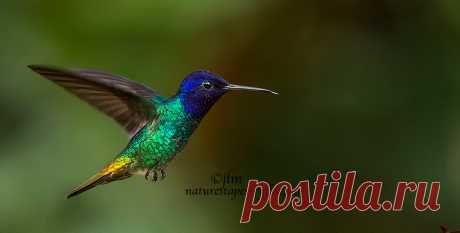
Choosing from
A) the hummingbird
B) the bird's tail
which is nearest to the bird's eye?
the hummingbird

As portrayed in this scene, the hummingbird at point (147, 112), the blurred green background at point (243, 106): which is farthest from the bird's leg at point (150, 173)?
the blurred green background at point (243, 106)

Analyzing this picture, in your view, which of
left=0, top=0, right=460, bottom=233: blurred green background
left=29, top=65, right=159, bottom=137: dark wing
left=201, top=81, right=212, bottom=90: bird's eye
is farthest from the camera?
left=0, top=0, right=460, bottom=233: blurred green background

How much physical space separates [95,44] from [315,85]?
104 centimetres

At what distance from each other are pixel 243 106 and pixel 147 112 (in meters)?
1.39

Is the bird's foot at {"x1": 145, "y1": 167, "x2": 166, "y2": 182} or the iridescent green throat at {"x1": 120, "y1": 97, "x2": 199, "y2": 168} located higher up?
the iridescent green throat at {"x1": 120, "y1": 97, "x2": 199, "y2": 168}

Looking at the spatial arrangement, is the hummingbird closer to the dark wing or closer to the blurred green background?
the dark wing

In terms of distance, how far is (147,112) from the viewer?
58.7 inches

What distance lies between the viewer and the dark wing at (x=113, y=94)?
130 cm

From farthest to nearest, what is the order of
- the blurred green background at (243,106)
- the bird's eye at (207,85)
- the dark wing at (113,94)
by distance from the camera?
the blurred green background at (243,106)
the bird's eye at (207,85)
the dark wing at (113,94)

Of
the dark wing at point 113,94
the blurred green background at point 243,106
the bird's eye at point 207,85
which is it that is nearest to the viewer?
the dark wing at point 113,94

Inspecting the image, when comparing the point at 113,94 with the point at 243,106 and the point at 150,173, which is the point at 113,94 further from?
the point at 243,106

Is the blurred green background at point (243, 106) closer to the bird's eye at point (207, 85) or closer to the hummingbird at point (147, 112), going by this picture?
the hummingbird at point (147, 112)

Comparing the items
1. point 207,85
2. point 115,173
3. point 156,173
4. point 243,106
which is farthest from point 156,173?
point 243,106

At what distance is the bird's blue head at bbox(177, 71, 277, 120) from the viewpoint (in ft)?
4.50
